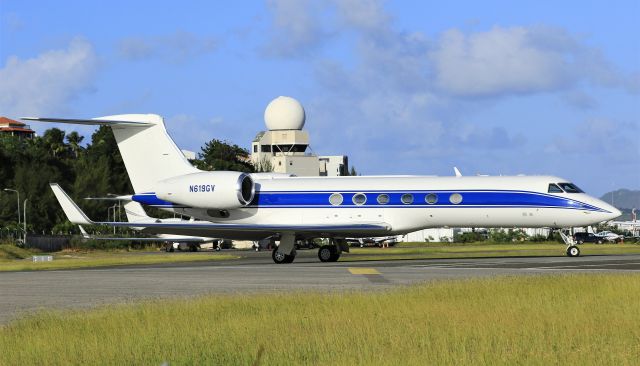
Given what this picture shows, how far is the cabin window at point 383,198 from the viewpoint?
38094mm

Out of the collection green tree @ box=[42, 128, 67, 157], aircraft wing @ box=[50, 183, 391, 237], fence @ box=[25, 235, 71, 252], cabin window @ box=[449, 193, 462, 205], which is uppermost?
green tree @ box=[42, 128, 67, 157]

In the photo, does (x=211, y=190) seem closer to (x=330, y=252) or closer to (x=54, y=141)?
(x=330, y=252)

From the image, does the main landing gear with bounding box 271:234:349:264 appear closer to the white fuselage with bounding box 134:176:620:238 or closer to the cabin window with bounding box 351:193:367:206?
the white fuselage with bounding box 134:176:620:238

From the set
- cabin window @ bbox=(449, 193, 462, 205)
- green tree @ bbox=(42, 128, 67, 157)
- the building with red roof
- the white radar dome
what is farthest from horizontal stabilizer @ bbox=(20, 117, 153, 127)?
the building with red roof

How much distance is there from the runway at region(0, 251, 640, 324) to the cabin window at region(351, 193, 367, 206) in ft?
21.8

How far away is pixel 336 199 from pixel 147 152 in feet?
28.1

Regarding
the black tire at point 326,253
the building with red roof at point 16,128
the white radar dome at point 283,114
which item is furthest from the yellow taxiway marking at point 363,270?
the building with red roof at point 16,128

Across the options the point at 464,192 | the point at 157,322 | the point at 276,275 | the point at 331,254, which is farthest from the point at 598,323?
the point at 331,254

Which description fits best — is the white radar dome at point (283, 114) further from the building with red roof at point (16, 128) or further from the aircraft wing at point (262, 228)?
the building with red roof at point (16, 128)

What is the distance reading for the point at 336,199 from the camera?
3878 centimetres

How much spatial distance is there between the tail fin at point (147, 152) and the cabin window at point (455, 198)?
36.7ft

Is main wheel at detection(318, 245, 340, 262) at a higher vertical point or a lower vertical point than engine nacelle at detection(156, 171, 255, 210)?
lower

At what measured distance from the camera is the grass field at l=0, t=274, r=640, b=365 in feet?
38.4

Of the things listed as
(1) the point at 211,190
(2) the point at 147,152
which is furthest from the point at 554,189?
(2) the point at 147,152
